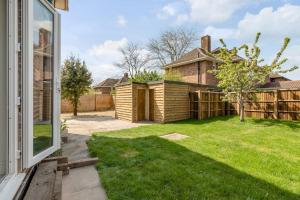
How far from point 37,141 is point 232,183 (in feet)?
8.90

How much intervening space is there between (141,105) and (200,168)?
7.80m

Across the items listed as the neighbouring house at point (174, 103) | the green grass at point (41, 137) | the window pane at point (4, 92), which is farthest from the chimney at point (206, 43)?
the window pane at point (4, 92)

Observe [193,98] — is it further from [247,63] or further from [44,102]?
[44,102]

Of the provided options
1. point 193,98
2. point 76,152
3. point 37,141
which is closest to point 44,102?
point 37,141

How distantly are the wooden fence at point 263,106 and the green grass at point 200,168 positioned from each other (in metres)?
4.15

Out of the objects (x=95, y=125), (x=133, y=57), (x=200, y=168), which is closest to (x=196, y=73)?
(x=95, y=125)

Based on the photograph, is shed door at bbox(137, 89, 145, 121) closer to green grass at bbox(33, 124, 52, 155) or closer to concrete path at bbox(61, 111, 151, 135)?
concrete path at bbox(61, 111, 151, 135)

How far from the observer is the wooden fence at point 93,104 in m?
16.9

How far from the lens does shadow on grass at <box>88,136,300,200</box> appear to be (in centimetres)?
258

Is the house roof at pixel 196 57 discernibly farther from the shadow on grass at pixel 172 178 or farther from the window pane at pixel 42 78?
the window pane at pixel 42 78

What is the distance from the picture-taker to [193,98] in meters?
10.9

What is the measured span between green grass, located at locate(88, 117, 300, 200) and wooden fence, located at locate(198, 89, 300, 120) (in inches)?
163

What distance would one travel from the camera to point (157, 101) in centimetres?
1028

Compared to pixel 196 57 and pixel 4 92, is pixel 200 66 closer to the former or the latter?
pixel 196 57
